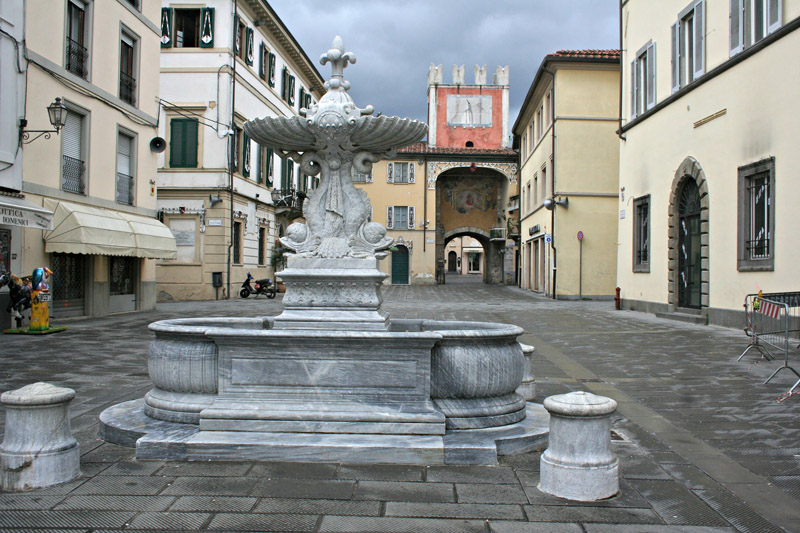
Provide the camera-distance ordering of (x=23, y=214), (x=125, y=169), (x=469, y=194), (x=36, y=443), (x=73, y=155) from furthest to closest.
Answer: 1. (x=469, y=194)
2. (x=125, y=169)
3. (x=73, y=155)
4. (x=23, y=214)
5. (x=36, y=443)

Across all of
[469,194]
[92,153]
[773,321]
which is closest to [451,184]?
[469,194]

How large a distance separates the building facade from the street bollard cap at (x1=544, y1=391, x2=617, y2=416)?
36.3 m

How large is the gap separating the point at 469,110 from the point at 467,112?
25 cm

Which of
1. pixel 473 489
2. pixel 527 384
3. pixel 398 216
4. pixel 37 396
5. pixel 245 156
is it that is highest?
pixel 245 156

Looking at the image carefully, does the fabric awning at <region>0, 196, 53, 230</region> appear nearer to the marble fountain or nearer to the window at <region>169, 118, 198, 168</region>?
the marble fountain

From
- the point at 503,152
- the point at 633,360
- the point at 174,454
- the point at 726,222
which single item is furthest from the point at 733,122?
the point at 503,152

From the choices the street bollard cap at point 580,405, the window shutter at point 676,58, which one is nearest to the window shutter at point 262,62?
the window shutter at point 676,58

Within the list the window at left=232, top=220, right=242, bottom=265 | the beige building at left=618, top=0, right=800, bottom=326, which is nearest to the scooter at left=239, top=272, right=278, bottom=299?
the window at left=232, top=220, right=242, bottom=265

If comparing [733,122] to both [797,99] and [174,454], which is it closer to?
[797,99]

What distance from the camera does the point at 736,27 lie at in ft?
42.6

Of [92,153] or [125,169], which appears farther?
[125,169]

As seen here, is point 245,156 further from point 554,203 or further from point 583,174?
point 583,174

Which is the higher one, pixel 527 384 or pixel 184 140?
pixel 184 140

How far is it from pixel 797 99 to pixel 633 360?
229 inches
